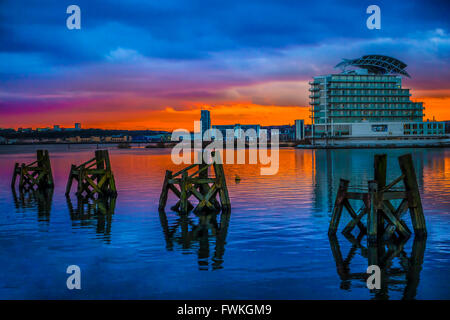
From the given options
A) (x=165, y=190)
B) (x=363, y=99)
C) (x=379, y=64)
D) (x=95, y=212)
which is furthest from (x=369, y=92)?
(x=95, y=212)

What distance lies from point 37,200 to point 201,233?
15980mm

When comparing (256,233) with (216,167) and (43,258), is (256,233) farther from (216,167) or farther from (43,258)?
(43,258)

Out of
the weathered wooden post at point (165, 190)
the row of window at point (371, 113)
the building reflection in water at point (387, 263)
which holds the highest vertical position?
the row of window at point (371, 113)

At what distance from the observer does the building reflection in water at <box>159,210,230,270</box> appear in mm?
15547

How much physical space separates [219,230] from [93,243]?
191 inches

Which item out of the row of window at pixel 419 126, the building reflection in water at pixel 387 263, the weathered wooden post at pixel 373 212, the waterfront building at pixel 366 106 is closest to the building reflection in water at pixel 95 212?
the building reflection in water at pixel 387 263

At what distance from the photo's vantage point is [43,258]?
15.8 m

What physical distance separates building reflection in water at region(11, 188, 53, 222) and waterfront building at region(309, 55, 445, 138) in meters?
131

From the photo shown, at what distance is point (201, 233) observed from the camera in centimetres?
1917

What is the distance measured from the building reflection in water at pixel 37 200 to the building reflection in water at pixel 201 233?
6.23m

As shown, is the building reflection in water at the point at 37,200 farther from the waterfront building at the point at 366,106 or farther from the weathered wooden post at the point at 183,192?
the waterfront building at the point at 366,106

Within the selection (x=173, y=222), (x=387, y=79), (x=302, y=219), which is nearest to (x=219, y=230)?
(x=173, y=222)

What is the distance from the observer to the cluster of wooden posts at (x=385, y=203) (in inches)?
637

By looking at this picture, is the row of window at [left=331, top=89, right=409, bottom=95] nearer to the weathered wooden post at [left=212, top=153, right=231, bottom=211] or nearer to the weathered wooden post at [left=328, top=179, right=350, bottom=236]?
the weathered wooden post at [left=212, top=153, right=231, bottom=211]
